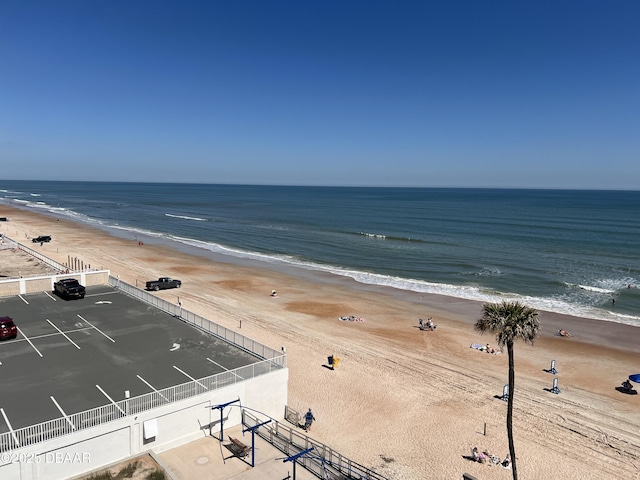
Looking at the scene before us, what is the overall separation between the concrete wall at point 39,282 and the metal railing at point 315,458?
66.4 ft

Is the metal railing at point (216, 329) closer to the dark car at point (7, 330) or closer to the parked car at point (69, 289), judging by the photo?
the parked car at point (69, 289)

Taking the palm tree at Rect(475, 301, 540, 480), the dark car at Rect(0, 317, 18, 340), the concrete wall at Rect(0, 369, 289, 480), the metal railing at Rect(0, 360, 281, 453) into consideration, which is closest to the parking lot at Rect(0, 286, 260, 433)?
the dark car at Rect(0, 317, 18, 340)

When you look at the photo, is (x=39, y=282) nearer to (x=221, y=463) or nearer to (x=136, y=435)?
(x=136, y=435)

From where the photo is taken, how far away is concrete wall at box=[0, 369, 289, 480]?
12977 mm

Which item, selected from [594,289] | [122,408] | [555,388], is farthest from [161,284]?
[594,289]

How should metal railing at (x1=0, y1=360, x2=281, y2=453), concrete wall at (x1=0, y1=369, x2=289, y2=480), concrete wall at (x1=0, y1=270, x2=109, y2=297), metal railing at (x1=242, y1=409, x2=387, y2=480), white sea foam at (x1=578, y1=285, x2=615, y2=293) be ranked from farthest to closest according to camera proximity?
white sea foam at (x1=578, y1=285, x2=615, y2=293)
concrete wall at (x1=0, y1=270, x2=109, y2=297)
metal railing at (x1=242, y1=409, x2=387, y2=480)
metal railing at (x1=0, y1=360, x2=281, y2=453)
concrete wall at (x1=0, y1=369, x2=289, y2=480)

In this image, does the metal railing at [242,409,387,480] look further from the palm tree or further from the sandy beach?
the palm tree

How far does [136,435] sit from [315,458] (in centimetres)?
611

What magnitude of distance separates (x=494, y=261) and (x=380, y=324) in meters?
32.5

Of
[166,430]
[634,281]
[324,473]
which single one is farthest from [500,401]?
[634,281]

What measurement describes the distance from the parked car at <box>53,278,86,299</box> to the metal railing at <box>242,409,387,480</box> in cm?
1718

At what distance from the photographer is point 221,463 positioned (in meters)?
15.1

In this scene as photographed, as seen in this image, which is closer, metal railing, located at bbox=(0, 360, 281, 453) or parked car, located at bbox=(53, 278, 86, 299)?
metal railing, located at bbox=(0, 360, 281, 453)

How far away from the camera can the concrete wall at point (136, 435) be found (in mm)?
12977
